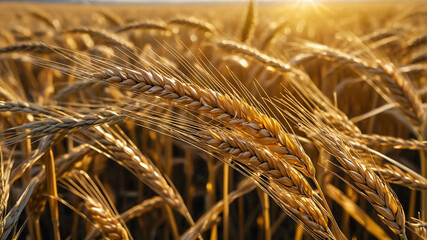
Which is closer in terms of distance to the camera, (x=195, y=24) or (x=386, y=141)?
(x=386, y=141)

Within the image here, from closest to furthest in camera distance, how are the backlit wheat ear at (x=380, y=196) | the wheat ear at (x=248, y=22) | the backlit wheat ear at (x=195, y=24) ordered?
the backlit wheat ear at (x=380, y=196), the wheat ear at (x=248, y=22), the backlit wheat ear at (x=195, y=24)

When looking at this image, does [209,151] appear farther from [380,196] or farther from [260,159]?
[380,196]

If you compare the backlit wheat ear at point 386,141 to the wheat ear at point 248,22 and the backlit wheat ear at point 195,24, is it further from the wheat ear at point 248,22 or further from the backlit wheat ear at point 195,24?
the backlit wheat ear at point 195,24

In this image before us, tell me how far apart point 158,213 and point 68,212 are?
0.58 metres

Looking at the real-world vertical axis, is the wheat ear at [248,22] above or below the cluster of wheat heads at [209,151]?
above

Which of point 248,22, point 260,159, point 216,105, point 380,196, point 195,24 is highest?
point 195,24

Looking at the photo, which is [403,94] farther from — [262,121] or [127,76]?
[127,76]

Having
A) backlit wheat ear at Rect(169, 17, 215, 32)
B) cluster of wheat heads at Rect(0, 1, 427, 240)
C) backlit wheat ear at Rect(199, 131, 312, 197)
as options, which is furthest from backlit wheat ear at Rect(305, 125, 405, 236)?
backlit wheat ear at Rect(169, 17, 215, 32)

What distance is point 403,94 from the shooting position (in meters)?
1.19

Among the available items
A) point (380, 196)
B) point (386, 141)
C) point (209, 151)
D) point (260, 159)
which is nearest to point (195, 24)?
point (209, 151)

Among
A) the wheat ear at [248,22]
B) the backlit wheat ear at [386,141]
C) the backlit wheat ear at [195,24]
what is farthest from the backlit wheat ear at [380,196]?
the backlit wheat ear at [195,24]

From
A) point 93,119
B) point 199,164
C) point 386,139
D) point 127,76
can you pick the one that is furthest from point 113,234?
point 199,164

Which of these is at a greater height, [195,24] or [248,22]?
[195,24]

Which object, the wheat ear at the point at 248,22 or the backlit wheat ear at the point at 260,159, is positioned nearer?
the backlit wheat ear at the point at 260,159
